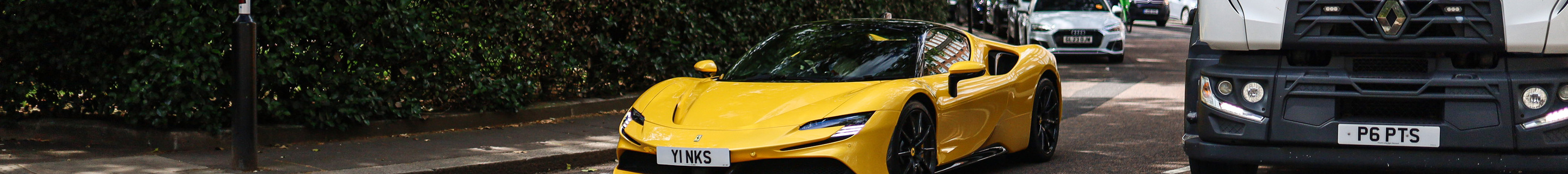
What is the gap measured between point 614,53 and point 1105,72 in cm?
813

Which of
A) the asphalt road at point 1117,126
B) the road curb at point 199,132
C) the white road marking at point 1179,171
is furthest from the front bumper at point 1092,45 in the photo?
the white road marking at point 1179,171

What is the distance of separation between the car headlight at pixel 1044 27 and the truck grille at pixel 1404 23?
1329cm

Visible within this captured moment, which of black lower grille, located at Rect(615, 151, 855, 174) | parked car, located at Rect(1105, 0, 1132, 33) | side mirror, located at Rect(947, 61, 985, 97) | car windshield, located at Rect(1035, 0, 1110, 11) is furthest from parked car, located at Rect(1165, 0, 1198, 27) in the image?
black lower grille, located at Rect(615, 151, 855, 174)

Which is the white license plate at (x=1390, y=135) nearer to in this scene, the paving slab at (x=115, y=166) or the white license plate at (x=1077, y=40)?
the paving slab at (x=115, y=166)

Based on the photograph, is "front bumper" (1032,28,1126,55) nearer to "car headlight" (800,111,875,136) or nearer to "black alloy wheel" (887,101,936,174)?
"black alloy wheel" (887,101,936,174)

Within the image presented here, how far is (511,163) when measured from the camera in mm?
7176

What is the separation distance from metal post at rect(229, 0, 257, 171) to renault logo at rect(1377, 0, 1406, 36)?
4670mm

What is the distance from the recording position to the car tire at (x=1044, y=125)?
23.9 ft

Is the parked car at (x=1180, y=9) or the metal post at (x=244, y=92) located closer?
the metal post at (x=244, y=92)

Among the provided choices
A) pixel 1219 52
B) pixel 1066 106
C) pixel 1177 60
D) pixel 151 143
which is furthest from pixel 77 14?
pixel 1177 60

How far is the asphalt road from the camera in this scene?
23.7 feet

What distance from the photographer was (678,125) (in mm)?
5828

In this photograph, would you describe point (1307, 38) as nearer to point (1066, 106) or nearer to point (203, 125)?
point (203, 125)

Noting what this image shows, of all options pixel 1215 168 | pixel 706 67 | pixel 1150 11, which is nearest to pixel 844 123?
pixel 706 67
